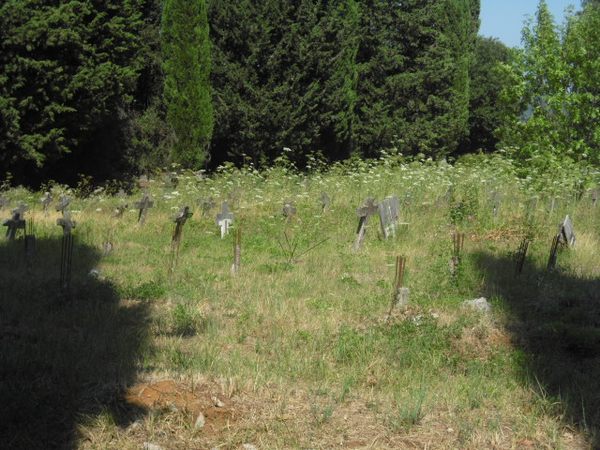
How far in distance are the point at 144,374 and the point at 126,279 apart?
334 cm

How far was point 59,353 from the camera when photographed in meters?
5.70

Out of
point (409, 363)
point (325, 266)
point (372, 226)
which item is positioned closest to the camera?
point (409, 363)

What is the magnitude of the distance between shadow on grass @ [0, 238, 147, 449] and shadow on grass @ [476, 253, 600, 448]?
302 cm

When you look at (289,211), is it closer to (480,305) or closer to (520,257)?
(520,257)

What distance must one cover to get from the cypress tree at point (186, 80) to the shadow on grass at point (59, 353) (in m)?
12.0

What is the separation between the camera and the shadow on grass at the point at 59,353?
4500 mm

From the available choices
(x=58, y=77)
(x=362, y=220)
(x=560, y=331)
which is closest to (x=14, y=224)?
(x=362, y=220)

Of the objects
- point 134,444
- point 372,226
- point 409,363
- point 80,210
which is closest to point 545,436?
point 409,363

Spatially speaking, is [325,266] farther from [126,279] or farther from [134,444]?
[134,444]

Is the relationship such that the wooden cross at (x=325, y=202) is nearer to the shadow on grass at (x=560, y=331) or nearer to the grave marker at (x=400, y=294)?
the shadow on grass at (x=560, y=331)

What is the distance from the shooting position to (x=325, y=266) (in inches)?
368

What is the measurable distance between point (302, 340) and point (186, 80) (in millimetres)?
15488

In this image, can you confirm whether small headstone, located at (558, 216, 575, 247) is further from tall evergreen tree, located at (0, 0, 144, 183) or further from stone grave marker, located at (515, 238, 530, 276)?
tall evergreen tree, located at (0, 0, 144, 183)

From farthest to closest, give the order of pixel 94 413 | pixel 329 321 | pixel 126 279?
pixel 126 279
pixel 329 321
pixel 94 413
